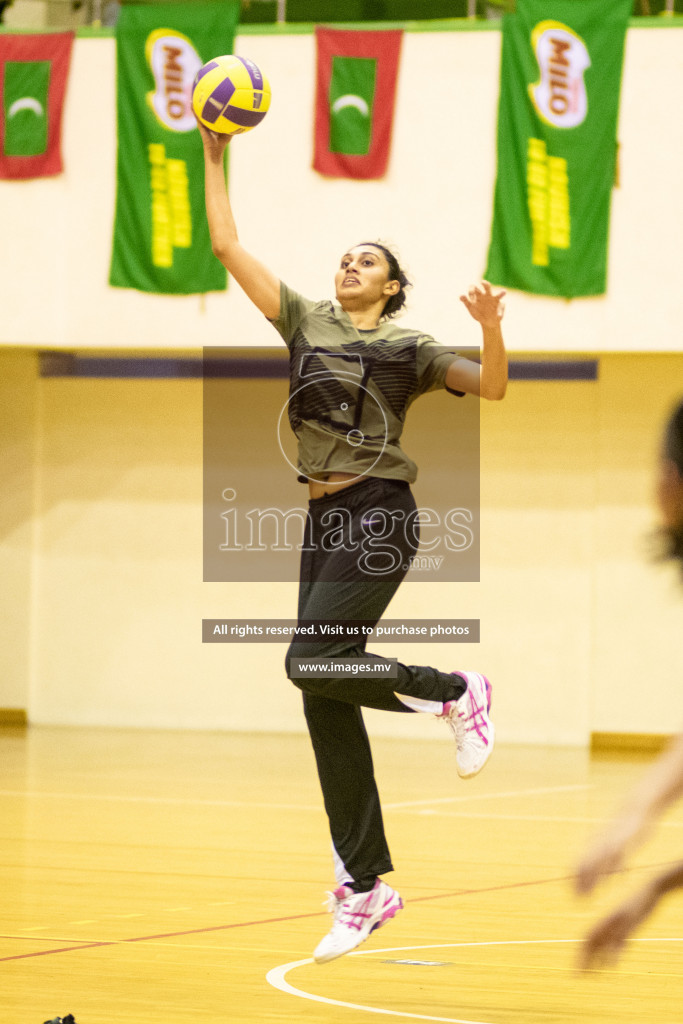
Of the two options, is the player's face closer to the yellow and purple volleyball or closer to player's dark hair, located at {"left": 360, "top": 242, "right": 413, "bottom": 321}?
player's dark hair, located at {"left": 360, "top": 242, "right": 413, "bottom": 321}

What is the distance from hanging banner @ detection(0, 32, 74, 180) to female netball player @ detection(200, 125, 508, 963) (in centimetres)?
857

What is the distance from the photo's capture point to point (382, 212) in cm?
1280

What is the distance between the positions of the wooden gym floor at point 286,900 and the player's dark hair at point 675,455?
2.32 metres

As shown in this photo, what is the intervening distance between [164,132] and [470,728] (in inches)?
351

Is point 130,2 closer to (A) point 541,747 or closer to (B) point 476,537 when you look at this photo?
(B) point 476,537

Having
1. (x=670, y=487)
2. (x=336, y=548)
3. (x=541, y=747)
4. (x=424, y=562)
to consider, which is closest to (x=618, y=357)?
(x=424, y=562)

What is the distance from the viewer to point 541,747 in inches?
549

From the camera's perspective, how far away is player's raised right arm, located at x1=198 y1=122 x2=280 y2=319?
4.95 meters

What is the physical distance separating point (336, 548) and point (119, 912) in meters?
2.18

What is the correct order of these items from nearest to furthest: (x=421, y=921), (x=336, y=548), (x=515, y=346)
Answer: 1. (x=336, y=548)
2. (x=421, y=921)
3. (x=515, y=346)

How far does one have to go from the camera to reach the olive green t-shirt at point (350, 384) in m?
4.93

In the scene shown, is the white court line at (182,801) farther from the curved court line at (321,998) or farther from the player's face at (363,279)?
the player's face at (363,279)

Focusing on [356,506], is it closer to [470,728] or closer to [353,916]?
[470,728]

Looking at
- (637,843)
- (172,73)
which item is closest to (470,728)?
(637,843)
